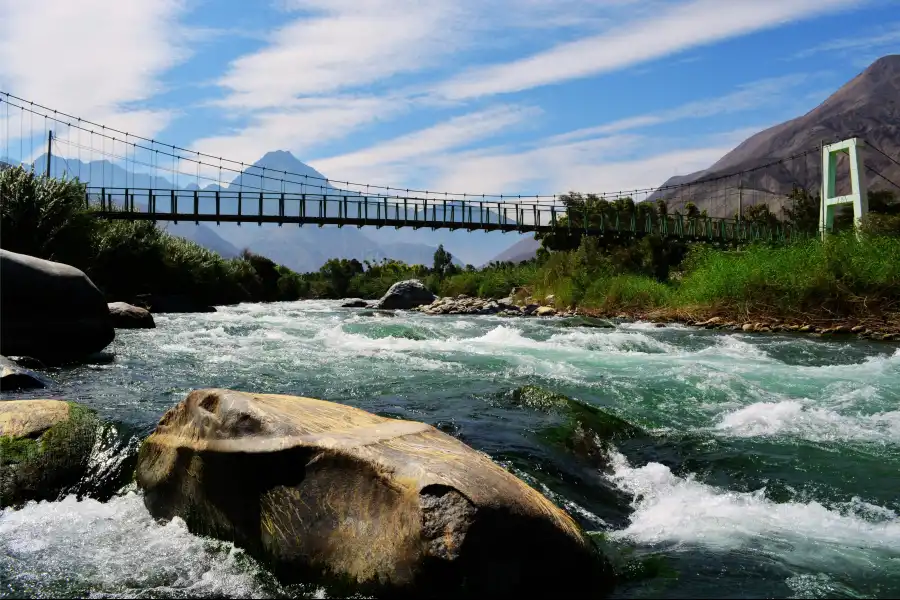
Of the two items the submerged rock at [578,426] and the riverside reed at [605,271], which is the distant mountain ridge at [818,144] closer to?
the riverside reed at [605,271]

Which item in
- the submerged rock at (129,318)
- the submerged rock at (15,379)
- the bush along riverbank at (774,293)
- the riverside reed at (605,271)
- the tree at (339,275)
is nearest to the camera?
the submerged rock at (15,379)

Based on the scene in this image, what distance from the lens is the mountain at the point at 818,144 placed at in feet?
298

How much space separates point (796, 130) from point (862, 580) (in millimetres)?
151672

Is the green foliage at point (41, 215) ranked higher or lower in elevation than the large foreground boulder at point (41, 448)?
higher

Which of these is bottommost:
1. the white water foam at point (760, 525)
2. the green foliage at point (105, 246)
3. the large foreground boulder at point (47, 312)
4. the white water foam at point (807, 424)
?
the white water foam at point (760, 525)

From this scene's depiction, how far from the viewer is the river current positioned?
2346 millimetres

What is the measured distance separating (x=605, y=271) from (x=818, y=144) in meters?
100

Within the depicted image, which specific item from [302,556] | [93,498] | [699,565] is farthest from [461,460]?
[93,498]

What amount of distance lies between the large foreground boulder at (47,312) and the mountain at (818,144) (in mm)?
70735

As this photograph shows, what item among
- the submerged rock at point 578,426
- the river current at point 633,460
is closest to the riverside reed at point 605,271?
the river current at point 633,460

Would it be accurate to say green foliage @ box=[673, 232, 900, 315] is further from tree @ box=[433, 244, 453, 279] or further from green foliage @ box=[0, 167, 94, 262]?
tree @ box=[433, 244, 453, 279]

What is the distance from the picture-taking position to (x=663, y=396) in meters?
5.72

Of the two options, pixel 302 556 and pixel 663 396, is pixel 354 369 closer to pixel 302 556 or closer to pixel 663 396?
pixel 663 396

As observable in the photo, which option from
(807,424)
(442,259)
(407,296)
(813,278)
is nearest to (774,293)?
(813,278)
